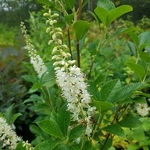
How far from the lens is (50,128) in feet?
2.54

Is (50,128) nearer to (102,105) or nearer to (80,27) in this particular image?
(102,105)

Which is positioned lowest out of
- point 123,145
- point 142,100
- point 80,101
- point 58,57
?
point 123,145

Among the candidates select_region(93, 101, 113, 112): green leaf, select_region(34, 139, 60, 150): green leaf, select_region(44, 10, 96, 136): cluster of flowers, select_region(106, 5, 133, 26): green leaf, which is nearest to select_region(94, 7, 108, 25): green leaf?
select_region(106, 5, 133, 26): green leaf

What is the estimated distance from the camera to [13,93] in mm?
2412

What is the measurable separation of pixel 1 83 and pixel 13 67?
0.38m

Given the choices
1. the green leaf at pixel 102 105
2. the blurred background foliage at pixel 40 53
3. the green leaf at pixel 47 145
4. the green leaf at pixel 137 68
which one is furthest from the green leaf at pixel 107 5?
the green leaf at pixel 47 145

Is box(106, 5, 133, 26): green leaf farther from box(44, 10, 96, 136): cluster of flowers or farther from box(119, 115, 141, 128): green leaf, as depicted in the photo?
box(119, 115, 141, 128): green leaf

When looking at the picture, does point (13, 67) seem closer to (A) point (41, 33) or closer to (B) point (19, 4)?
(A) point (41, 33)

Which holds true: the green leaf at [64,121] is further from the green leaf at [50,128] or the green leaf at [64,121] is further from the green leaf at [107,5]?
the green leaf at [107,5]

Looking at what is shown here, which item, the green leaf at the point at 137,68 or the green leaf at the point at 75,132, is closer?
the green leaf at the point at 75,132

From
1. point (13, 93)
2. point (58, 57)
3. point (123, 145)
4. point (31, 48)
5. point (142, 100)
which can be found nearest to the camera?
point (58, 57)

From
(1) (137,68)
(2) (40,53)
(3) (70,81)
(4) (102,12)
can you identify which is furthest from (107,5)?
(2) (40,53)

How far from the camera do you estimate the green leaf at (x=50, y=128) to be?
30.1 inches

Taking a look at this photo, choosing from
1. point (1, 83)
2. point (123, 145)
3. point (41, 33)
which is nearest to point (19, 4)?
point (41, 33)
